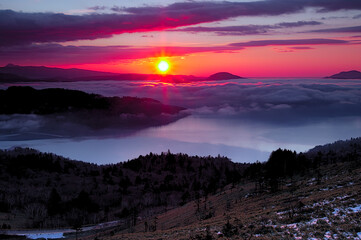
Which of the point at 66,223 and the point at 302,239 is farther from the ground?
the point at 302,239

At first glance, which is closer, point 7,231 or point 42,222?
point 7,231

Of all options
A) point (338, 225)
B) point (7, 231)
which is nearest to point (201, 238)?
point (338, 225)

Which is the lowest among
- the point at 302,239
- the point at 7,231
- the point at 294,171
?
the point at 7,231

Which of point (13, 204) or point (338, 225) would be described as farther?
point (13, 204)

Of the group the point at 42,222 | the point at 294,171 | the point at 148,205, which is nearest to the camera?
the point at 294,171

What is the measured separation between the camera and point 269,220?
88.9 feet

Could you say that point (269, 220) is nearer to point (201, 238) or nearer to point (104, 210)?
point (201, 238)

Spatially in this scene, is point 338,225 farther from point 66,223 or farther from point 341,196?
point 66,223

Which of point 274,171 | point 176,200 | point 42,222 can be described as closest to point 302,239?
point 274,171

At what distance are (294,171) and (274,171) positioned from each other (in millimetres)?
19401

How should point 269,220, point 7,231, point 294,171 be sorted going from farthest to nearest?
point 7,231 → point 294,171 → point 269,220

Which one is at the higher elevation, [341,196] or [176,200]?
[341,196]

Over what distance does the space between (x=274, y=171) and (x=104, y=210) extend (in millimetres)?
116393

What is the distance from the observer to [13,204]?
153625 mm
